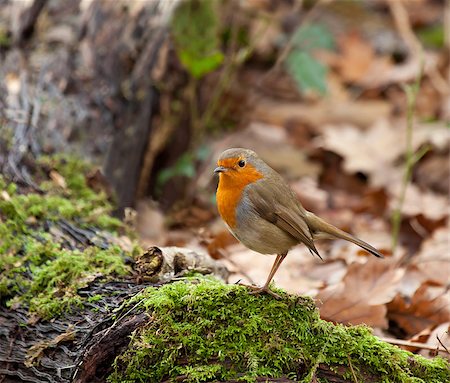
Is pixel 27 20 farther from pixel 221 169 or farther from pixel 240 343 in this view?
pixel 240 343

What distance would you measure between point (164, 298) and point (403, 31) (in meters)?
7.79

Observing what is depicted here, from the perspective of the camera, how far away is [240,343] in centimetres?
237

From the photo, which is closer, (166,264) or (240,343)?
(240,343)

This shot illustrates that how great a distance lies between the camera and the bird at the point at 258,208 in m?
2.93

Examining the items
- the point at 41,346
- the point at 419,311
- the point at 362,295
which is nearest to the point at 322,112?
the point at 419,311

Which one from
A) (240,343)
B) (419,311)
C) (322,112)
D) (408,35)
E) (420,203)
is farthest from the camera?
(408,35)

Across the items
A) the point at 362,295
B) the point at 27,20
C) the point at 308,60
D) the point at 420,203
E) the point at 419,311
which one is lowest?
the point at 420,203

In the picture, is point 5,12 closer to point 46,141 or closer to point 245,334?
point 46,141

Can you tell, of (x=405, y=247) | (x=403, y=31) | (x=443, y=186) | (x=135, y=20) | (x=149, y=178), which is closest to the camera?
(x=135, y=20)

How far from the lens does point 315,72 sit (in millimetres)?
6949

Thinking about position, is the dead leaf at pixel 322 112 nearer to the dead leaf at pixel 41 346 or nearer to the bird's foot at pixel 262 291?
the bird's foot at pixel 262 291

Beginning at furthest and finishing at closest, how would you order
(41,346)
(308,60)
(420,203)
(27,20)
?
1. (308,60)
2. (420,203)
3. (27,20)
4. (41,346)

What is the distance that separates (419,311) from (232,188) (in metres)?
1.38

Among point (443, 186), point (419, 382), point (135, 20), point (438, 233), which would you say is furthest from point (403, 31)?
point (419, 382)
